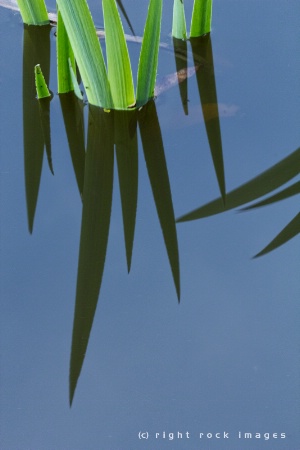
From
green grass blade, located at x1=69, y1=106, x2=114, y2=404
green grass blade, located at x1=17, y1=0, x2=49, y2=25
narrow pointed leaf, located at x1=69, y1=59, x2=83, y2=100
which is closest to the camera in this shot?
green grass blade, located at x1=69, y1=106, x2=114, y2=404

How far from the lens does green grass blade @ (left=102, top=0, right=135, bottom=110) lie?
1426mm

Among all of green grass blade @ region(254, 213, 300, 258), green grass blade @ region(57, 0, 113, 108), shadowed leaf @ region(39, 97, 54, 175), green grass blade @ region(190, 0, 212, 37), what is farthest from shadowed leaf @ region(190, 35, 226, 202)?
→ shadowed leaf @ region(39, 97, 54, 175)

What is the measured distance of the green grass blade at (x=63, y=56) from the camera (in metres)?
1.53

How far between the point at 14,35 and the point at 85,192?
2.44 feet

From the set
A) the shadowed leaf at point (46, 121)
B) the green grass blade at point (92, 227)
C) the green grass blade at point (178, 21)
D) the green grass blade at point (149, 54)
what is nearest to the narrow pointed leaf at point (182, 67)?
the green grass blade at point (178, 21)

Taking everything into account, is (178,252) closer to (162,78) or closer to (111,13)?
(111,13)

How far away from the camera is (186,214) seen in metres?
1.49

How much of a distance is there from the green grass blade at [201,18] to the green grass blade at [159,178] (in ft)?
0.97

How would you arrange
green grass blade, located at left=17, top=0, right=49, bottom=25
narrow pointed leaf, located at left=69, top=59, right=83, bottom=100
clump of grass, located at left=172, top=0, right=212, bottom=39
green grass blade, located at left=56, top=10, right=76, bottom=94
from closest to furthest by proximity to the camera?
green grass blade, located at left=56, top=10, right=76, bottom=94 → narrow pointed leaf, located at left=69, top=59, right=83, bottom=100 → clump of grass, located at left=172, top=0, right=212, bottom=39 → green grass blade, located at left=17, top=0, right=49, bottom=25

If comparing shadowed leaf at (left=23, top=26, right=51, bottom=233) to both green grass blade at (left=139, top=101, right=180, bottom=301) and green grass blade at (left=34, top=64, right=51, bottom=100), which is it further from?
green grass blade at (left=139, top=101, right=180, bottom=301)

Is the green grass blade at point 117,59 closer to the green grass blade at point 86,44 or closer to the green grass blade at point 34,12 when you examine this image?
the green grass blade at point 86,44

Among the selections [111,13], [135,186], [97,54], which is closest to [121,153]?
[135,186]

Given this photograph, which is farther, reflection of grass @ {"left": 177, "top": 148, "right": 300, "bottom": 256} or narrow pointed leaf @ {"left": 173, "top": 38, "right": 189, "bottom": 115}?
narrow pointed leaf @ {"left": 173, "top": 38, "right": 189, "bottom": 115}

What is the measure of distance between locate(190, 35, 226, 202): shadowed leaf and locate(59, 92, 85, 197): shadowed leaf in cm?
32
